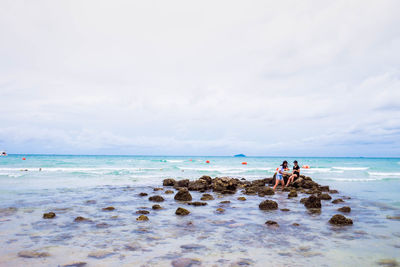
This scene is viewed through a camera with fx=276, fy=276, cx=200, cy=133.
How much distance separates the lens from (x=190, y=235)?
7.98m

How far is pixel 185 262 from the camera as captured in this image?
19.4ft

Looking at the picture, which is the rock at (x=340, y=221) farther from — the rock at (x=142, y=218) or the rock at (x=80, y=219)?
the rock at (x=80, y=219)

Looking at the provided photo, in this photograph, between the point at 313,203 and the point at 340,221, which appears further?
the point at 313,203

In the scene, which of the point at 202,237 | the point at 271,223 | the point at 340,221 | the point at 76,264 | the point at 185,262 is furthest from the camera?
the point at 340,221

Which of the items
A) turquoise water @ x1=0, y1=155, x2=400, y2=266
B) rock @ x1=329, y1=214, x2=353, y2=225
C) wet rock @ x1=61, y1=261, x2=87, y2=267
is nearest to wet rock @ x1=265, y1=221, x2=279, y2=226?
turquoise water @ x1=0, y1=155, x2=400, y2=266

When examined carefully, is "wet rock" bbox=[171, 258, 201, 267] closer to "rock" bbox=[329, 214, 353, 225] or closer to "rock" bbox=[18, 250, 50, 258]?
"rock" bbox=[18, 250, 50, 258]

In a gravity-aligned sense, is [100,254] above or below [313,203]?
below

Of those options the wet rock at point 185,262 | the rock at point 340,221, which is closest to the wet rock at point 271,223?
the rock at point 340,221

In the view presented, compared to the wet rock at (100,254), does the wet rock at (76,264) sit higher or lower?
higher

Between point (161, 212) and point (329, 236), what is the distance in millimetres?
6237

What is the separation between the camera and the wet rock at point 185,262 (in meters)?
5.76

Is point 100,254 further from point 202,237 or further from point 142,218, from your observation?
point 142,218

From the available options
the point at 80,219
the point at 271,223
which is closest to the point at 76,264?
the point at 80,219

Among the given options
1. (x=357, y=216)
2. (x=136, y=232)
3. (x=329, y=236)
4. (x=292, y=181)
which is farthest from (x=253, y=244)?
(x=292, y=181)
